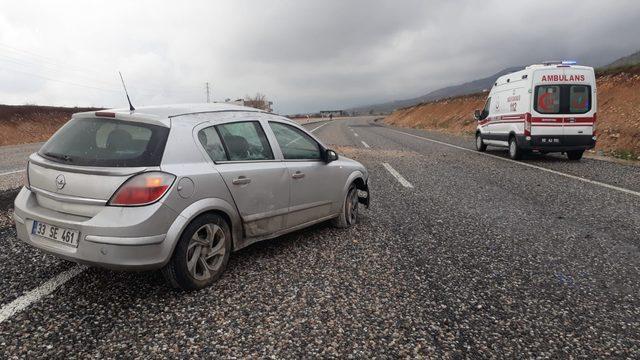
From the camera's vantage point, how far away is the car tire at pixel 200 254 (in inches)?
128

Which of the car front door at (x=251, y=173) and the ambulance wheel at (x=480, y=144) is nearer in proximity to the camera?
the car front door at (x=251, y=173)

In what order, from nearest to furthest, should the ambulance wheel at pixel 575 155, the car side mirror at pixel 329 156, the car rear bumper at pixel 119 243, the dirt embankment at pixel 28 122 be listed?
the car rear bumper at pixel 119 243, the car side mirror at pixel 329 156, the ambulance wheel at pixel 575 155, the dirt embankment at pixel 28 122

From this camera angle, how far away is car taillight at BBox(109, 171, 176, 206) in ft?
9.95

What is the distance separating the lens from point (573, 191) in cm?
759

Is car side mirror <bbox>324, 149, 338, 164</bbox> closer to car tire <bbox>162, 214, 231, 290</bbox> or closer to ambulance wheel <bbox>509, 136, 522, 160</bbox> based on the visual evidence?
car tire <bbox>162, 214, 231, 290</bbox>

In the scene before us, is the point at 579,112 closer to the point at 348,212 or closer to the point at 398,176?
the point at 398,176

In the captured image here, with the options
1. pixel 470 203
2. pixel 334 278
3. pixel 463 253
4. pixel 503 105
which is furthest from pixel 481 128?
pixel 334 278

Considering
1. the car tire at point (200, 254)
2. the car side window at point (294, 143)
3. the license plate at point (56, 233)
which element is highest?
the car side window at point (294, 143)

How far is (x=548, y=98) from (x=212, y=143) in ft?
35.7

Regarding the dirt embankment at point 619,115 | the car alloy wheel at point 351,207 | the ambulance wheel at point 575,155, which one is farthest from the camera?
the dirt embankment at point 619,115

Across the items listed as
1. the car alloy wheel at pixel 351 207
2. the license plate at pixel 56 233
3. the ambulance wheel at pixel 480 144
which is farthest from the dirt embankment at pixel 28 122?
the car alloy wheel at pixel 351 207

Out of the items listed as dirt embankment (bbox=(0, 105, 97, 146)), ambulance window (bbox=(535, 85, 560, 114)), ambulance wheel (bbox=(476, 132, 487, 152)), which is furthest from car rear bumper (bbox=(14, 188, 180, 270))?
dirt embankment (bbox=(0, 105, 97, 146))

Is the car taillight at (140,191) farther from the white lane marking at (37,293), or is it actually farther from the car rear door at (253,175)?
A: the white lane marking at (37,293)

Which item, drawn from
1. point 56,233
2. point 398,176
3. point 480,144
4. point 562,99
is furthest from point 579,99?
point 56,233
